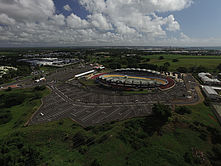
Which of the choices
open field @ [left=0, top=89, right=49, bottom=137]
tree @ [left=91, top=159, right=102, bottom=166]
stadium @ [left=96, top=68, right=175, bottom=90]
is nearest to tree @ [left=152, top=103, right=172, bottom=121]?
tree @ [left=91, top=159, right=102, bottom=166]

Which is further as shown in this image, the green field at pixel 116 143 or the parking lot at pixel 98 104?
the parking lot at pixel 98 104

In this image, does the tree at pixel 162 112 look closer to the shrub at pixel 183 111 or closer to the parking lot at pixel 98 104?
the parking lot at pixel 98 104

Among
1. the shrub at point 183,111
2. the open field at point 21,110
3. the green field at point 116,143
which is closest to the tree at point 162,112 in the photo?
the green field at point 116,143

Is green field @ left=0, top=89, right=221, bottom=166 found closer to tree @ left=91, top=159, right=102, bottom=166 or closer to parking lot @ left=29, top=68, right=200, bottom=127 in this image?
tree @ left=91, top=159, right=102, bottom=166

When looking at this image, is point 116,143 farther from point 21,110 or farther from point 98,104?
point 21,110

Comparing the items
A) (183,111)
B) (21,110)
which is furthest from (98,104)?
(183,111)

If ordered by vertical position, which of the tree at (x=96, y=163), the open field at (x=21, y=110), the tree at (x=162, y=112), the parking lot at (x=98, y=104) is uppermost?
the tree at (x=162, y=112)

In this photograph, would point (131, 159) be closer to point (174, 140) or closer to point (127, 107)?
point (174, 140)

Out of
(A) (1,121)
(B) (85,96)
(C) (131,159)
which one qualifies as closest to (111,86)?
(B) (85,96)
